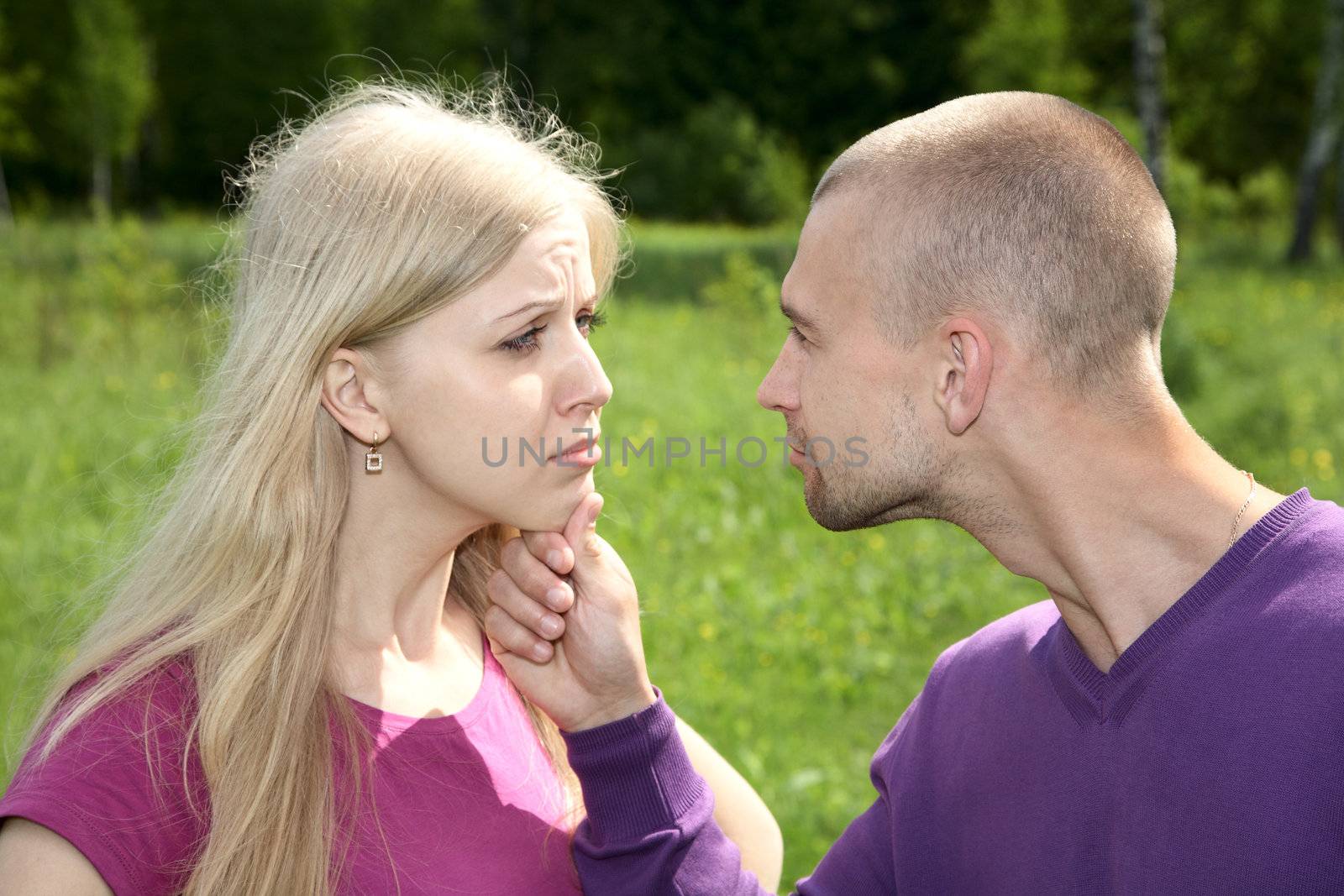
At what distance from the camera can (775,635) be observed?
599 cm

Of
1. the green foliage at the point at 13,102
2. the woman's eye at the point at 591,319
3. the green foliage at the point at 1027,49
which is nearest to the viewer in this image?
the woman's eye at the point at 591,319

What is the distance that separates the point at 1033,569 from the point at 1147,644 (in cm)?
27

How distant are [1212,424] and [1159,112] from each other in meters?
6.91

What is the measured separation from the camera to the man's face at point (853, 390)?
2.24m

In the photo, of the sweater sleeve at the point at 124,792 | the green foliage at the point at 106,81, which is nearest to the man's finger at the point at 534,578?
the sweater sleeve at the point at 124,792

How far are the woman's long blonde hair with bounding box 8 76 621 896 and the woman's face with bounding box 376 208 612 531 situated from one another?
46 millimetres

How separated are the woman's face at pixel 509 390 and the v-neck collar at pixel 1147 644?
3.05ft

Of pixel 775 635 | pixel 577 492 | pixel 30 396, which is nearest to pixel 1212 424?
pixel 775 635

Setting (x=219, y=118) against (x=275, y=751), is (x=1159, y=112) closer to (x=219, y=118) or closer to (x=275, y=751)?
(x=275, y=751)

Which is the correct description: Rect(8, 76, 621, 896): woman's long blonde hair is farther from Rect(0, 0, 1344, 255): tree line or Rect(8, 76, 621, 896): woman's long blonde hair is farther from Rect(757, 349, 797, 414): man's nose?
Rect(0, 0, 1344, 255): tree line

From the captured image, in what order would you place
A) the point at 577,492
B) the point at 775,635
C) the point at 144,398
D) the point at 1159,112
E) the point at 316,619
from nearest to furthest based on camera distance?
the point at 316,619 → the point at 577,492 → the point at 775,635 → the point at 144,398 → the point at 1159,112

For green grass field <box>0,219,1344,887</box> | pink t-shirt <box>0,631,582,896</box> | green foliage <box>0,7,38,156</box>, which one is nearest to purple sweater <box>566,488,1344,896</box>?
pink t-shirt <box>0,631,582,896</box>

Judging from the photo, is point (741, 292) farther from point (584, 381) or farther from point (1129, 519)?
point (1129, 519)

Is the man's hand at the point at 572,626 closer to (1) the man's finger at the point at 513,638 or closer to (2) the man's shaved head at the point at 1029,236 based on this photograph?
(1) the man's finger at the point at 513,638
